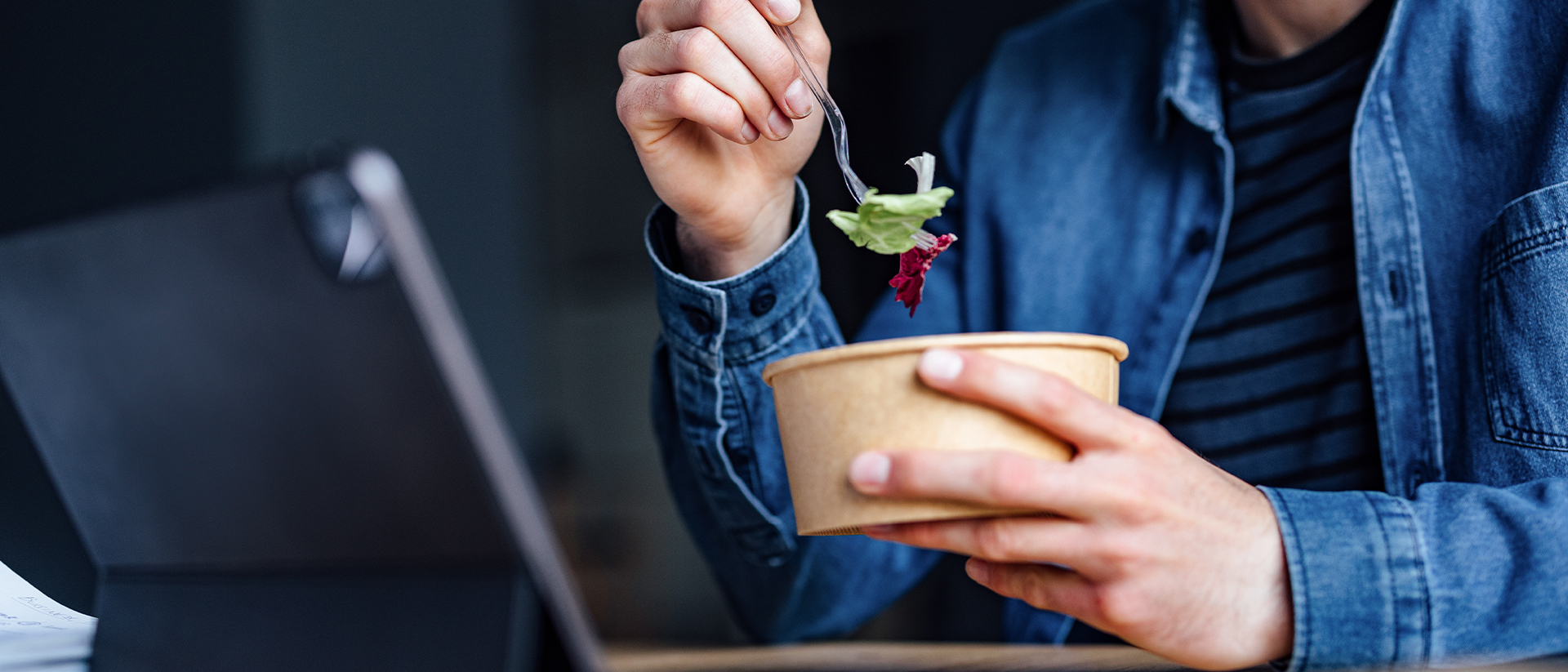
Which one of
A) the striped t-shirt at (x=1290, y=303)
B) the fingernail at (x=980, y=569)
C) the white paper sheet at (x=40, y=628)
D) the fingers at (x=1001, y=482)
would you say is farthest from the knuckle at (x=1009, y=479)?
the striped t-shirt at (x=1290, y=303)

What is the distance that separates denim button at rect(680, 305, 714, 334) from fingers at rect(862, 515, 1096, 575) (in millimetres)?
350

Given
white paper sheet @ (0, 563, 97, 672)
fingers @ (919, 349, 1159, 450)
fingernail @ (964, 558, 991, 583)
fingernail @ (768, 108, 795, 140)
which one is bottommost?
white paper sheet @ (0, 563, 97, 672)

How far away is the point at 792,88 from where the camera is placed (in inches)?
29.9

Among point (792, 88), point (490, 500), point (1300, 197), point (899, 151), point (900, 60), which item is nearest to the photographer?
point (490, 500)

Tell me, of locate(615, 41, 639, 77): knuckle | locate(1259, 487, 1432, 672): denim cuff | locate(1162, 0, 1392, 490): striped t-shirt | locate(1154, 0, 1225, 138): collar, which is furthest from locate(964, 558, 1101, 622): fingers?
locate(1154, 0, 1225, 138): collar

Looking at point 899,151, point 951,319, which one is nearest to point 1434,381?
point 951,319

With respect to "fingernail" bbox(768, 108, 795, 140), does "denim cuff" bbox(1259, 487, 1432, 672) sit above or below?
below

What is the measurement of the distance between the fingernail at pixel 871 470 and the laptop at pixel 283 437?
0.15m

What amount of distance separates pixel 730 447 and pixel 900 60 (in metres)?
2.39

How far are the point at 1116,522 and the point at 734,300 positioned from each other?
0.41 m

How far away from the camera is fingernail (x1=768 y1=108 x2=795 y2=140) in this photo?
30.6 inches

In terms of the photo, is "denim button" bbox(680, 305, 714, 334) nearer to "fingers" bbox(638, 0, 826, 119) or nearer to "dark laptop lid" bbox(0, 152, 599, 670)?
"fingers" bbox(638, 0, 826, 119)

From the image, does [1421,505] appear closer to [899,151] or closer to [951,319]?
[951,319]

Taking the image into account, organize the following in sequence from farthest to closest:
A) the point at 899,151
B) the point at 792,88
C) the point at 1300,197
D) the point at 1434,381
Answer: the point at 899,151, the point at 1300,197, the point at 1434,381, the point at 792,88
